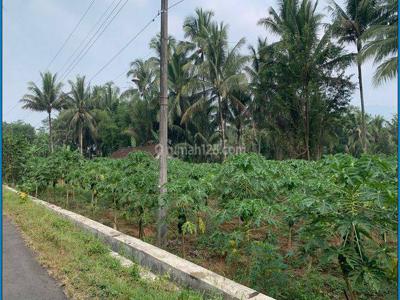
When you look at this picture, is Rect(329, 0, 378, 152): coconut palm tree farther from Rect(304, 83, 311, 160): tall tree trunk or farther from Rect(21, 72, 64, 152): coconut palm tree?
Rect(21, 72, 64, 152): coconut palm tree

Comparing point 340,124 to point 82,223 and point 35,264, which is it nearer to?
point 82,223

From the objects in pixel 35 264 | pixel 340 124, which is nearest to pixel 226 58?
pixel 340 124

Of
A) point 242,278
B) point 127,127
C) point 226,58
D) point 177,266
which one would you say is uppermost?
point 226,58

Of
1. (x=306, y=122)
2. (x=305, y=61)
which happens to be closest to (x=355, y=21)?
(x=305, y=61)

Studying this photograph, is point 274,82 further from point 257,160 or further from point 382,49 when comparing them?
point 257,160

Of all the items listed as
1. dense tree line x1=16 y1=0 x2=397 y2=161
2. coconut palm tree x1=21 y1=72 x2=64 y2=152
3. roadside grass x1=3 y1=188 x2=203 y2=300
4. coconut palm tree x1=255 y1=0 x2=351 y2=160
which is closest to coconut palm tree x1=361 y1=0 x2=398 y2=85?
dense tree line x1=16 y1=0 x2=397 y2=161

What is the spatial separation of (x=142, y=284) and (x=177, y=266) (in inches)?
20.3

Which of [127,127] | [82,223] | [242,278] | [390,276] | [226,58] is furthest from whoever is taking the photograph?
[127,127]

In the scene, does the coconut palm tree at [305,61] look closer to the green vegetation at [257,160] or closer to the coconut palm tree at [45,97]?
the green vegetation at [257,160]

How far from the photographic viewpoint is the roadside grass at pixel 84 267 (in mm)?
4539

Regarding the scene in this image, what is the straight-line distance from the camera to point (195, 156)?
36938mm

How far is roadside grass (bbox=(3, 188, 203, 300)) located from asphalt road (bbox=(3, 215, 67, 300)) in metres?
0.13

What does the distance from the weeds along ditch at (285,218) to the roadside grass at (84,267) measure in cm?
138

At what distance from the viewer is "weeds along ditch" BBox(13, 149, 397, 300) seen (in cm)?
403
